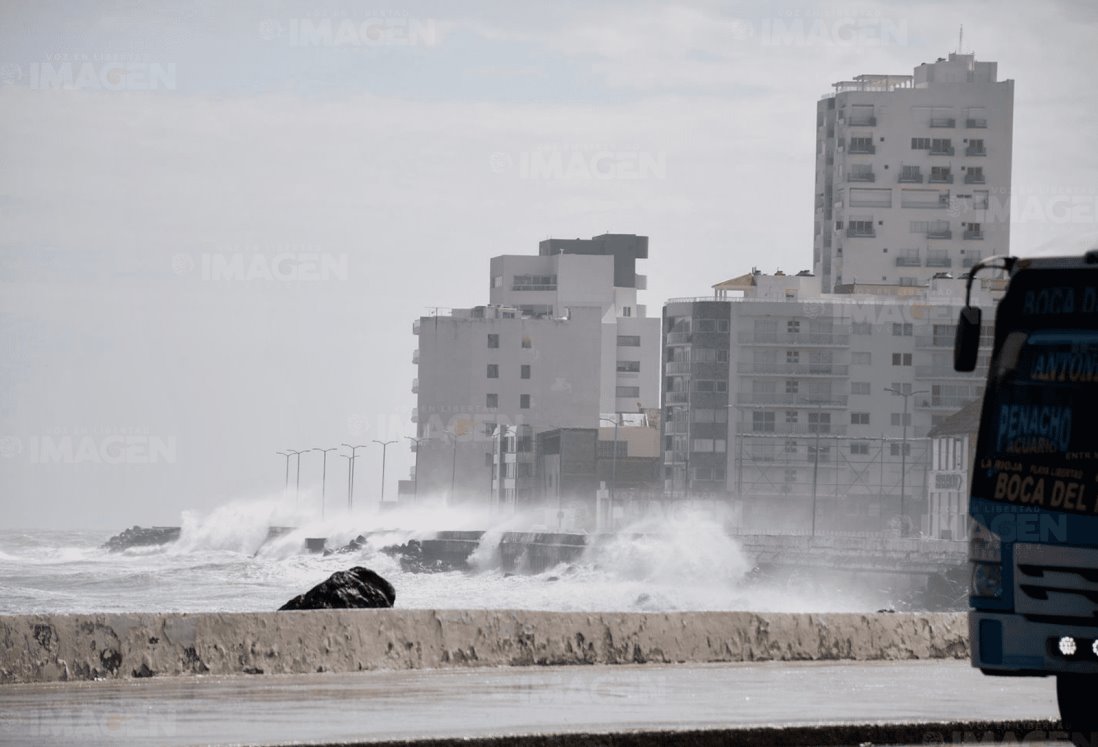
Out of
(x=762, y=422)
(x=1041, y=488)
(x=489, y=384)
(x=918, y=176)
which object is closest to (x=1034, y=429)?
(x=1041, y=488)

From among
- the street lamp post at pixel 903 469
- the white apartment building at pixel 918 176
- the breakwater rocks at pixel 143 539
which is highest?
the white apartment building at pixel 918 176

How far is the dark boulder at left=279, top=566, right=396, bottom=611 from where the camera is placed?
13.8 meters

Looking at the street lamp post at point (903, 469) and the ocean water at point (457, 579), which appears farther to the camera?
the street lamp post at point (903, 469)

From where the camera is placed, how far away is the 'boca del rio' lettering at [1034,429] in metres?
10.2

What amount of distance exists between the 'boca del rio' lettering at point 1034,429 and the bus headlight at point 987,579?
0.65 meters

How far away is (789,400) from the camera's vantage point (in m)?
136

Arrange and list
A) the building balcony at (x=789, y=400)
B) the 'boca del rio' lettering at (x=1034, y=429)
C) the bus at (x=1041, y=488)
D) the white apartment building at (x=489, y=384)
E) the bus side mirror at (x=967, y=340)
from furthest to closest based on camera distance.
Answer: the white apartment building at (x=489, y=384) → the building balcony at (x=789, y=400) → the bus side mirror at (x=967, y=340) → the 'boca del rio' lettering at (x=1034, y=429) → the bus at (x=1041, y=488)

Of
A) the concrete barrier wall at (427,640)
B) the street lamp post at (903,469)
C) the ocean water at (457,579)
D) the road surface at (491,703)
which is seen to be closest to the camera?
the road surface at (491,703)

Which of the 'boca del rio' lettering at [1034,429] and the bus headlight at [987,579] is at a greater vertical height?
the 'boca del rio' lettering at [1034,429]

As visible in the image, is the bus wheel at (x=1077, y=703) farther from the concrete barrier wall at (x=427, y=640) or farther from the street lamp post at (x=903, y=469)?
the street lamp post at (x=903, y=469)

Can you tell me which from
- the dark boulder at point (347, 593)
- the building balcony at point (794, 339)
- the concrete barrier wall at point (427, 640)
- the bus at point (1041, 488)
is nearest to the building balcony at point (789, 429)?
the building balcony at point (794, 339)

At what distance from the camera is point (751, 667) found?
43.3 feet

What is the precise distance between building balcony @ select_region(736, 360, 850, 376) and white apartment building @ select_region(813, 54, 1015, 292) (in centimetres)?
1899

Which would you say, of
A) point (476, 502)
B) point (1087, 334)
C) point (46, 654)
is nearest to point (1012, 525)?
point (1087, 334)
